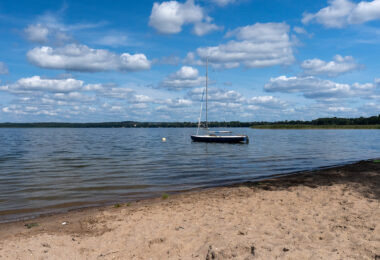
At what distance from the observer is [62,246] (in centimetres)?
742

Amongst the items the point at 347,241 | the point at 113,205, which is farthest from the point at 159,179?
the point at 347,241

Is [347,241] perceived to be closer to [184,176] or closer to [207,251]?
[207,251]

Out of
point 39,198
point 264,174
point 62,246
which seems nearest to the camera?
point 62,246

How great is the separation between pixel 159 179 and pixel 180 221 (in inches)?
403

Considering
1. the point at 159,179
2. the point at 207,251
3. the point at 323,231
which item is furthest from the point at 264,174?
the point at 207,251

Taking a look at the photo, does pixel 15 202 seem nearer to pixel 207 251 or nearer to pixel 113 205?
pixel 113 205

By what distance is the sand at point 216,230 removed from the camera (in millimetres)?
6785

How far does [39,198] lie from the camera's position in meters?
14.1

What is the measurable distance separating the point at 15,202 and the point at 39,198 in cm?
104

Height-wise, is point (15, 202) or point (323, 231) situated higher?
point (323, 231)

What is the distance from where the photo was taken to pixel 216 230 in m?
8.23

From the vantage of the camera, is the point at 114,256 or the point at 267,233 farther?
the point at 267,233

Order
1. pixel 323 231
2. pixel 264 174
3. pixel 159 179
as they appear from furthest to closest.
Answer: pixel 264 174 < pixel 159 179 < pixel 323 231

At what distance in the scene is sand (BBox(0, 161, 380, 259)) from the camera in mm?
6785
